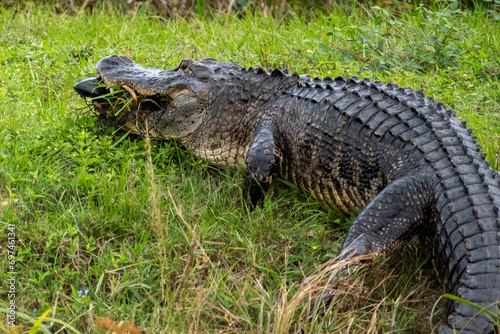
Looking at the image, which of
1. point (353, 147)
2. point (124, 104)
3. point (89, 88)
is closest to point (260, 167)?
point (353, 147)

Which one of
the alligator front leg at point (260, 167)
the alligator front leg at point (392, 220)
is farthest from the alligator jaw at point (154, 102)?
the alligator front leg at point (392, 220)

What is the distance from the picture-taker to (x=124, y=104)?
3.86 meters

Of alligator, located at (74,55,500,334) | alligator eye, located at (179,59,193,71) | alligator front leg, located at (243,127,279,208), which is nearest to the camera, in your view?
alligator, located at (74,55,500,334)

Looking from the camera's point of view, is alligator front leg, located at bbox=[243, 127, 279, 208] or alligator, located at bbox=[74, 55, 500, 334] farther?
alligator front leg, located at bbox=[243, 127, 279, 208]

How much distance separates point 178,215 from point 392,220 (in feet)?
4.07

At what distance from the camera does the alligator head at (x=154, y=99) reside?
385 centimetres

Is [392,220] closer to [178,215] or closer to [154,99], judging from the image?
[178,215]

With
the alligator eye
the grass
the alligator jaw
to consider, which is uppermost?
the alligator eye

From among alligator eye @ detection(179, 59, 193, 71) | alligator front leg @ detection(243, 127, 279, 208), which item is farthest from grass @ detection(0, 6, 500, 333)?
alligator eye @ detection(179, 59, 193, 71)

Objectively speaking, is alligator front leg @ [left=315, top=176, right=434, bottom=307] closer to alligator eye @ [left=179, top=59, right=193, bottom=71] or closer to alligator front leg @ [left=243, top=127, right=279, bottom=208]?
alligator front leg @ [left=243, top=127, right=279, bottom=208]

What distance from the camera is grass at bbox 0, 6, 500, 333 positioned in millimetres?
2455

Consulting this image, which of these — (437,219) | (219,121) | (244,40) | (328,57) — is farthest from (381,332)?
(244,40)

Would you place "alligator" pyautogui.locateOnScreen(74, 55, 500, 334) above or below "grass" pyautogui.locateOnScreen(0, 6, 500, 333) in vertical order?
above

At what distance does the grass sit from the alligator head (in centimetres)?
15
